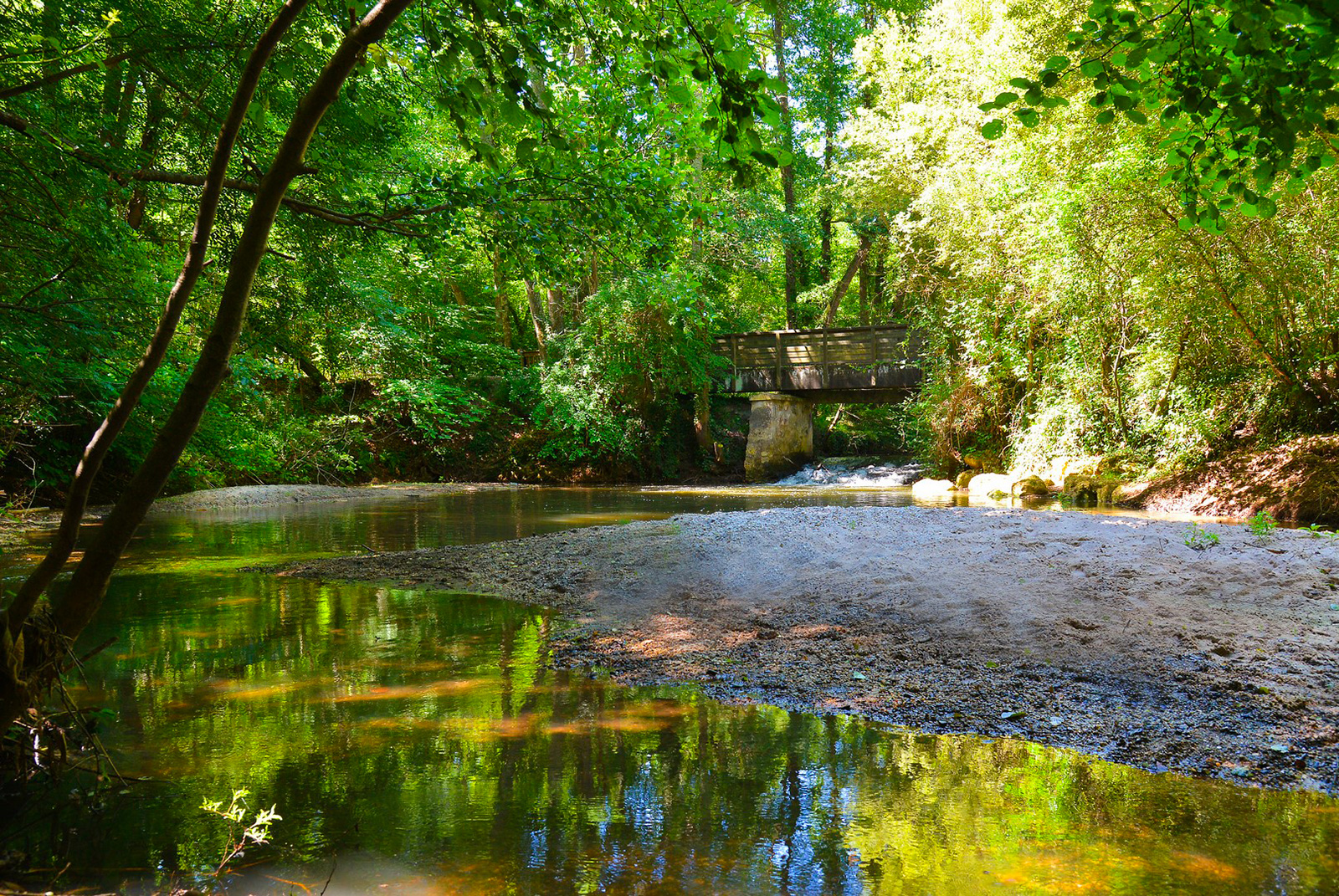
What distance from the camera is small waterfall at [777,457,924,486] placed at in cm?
1995

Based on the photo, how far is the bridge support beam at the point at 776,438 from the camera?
22.2 m

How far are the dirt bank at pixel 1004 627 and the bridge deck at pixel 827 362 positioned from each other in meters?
13.9

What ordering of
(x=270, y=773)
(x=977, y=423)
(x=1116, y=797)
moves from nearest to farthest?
(x=1116, y=797) < (x=270, y=773) < (x=977, y=423)

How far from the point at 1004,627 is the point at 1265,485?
8.56 metres

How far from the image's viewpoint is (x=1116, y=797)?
3055mm

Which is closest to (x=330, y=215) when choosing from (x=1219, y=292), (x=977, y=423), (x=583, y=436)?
(x=1219, y=292)

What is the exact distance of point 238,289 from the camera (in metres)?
2.12

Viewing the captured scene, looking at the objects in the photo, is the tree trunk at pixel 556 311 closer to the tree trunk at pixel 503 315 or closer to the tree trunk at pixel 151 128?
the tree trunk at pixel 503 315

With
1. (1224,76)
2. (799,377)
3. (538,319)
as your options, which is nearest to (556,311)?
(538,319)

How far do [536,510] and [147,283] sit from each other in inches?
303

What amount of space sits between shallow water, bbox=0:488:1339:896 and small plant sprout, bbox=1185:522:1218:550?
12.9 ft

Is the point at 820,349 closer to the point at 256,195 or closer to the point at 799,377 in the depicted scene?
the point at 799,377

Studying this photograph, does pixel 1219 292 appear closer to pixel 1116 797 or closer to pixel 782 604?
pixel 782 604

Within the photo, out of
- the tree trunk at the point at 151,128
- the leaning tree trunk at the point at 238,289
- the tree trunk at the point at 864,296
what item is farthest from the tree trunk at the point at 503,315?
the leaning tree trunk at the point at 238,289
